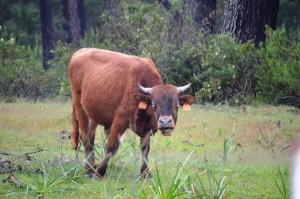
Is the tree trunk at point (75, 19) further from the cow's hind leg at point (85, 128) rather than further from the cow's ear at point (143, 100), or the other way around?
the cow's ear at point (143, 100)

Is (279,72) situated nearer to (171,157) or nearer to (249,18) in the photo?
(249,18)

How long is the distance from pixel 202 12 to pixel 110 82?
31.2ft

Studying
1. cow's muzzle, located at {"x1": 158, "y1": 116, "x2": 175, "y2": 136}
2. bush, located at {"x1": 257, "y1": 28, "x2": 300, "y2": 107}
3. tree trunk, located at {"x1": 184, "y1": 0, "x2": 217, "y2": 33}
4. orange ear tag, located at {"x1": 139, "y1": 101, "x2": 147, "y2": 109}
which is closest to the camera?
cow's muzzle, located at {"x1": 158, "y1": 116, "x2": 175, "y2": 136}

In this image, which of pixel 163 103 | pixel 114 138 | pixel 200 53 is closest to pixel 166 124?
pixel 163 103

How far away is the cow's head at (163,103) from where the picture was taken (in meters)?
9.53

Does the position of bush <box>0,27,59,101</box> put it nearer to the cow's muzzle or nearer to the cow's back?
the cow's back

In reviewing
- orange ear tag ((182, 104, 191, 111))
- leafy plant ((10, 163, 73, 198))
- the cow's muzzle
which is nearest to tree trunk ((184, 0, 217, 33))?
orange ear tag ((182, 104, 191, 111))

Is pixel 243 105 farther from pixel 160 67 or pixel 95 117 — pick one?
pixel 95 117

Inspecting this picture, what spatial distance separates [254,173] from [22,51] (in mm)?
11343

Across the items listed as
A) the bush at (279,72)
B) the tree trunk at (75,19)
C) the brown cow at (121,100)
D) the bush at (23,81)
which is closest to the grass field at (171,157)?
the brown cow at (121,100)

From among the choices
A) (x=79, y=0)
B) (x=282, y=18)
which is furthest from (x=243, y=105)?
(x=282, y=18)

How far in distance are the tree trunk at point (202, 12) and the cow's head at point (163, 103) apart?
30.9ft

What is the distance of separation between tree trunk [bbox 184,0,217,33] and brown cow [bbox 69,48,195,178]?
8.41 metres

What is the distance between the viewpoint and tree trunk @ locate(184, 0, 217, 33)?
19.2 meters
